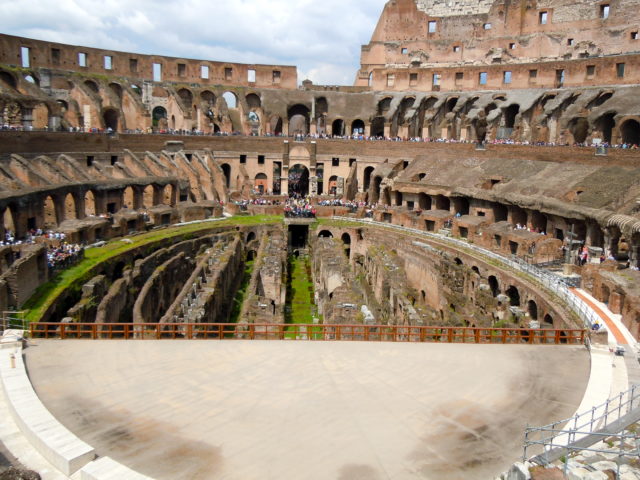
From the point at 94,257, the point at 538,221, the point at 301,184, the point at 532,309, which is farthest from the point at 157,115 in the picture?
the point at 532,309

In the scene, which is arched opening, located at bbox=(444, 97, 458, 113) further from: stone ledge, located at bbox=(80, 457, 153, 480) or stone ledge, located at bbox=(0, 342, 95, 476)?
stone ledge, located at bbox=(80, 457, 153, 480)

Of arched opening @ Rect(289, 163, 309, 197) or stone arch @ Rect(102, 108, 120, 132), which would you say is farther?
arched opening @ Rect(289, 163, 309, 197)

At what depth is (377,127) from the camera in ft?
180

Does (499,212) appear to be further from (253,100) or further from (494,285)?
(253,100)

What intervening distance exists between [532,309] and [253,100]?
38745 mm

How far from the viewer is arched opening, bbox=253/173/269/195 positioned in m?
50.8

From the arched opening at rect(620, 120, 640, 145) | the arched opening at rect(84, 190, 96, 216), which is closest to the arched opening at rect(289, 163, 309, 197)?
the arched opening at rect(84, 190, 96, 216)

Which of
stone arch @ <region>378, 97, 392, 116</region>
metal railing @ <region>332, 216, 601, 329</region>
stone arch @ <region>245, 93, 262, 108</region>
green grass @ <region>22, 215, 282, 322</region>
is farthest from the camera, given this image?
stone arch @ <region>245, 93, 262, 108</region>

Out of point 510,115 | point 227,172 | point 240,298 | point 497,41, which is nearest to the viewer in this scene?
point 240,298

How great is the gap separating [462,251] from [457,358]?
55.5 feet

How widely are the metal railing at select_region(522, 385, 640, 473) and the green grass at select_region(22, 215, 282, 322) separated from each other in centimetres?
1557

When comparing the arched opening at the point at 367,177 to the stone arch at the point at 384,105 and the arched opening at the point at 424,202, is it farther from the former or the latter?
the arched opening at the point at 424,202

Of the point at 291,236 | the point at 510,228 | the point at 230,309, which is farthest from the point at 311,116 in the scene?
the point at 230,309

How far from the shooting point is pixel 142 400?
39.5ft
